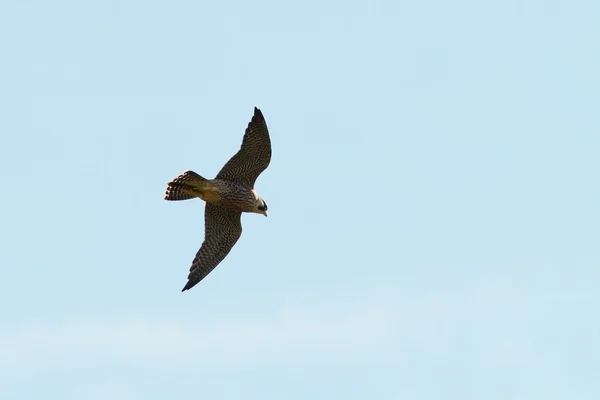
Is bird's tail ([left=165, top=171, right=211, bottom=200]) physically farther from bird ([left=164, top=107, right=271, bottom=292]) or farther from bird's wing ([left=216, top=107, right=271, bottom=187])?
bird's wing ([left=216, top=107, right=271, bottom=187])

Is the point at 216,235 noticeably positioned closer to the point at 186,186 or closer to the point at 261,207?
the point at 261,207

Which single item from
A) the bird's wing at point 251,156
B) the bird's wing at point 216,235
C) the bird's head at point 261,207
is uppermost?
the bird's wing at point 251,156

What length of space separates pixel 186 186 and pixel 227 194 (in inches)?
31.8

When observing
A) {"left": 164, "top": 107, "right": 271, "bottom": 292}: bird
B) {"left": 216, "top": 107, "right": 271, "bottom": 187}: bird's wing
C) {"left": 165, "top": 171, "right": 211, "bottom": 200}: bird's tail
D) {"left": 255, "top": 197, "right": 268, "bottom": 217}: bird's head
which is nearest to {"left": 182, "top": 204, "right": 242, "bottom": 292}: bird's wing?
{"left": 164, "top": 107, "right": 271, "bottom": 292}: bird

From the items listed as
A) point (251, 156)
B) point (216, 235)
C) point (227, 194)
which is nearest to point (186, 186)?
point (227, 194)

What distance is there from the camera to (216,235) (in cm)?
2247

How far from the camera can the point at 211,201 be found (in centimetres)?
2211

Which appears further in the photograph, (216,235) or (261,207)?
(216,235)

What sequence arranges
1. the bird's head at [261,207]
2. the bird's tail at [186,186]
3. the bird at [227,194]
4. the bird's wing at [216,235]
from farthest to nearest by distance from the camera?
the bird's wing at [216,235] → the bird's head at [261,207] → the bird at [227,194] → the bird's tail at [186,186]

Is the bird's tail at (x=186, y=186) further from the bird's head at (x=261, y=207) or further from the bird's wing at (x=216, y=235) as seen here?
the bird's head at (x=261, y=207)

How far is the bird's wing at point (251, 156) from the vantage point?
21.5 metres

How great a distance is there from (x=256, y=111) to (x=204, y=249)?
2688 mm

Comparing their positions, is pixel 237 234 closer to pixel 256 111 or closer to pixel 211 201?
pixel 211 201

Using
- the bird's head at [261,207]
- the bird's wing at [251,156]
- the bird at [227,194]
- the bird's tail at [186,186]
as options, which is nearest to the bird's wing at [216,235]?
the bird at [227,194]
